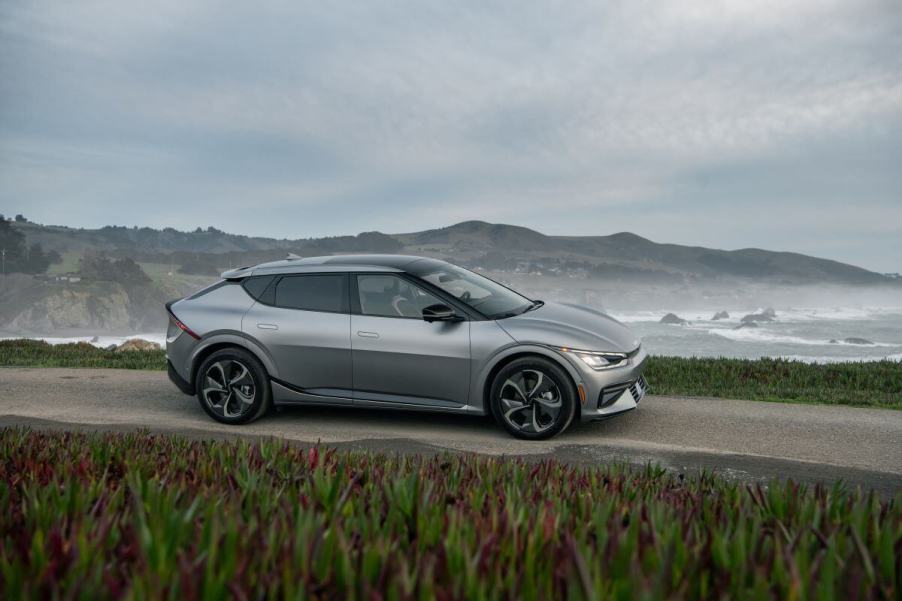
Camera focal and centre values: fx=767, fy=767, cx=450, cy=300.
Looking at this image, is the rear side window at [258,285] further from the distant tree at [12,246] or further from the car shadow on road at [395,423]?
the distant tree at [12,246]

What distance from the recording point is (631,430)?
25.0 feet

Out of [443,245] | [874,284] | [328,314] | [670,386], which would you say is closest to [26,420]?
[328,314]

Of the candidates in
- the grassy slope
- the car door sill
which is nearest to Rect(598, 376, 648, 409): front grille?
the car door sill

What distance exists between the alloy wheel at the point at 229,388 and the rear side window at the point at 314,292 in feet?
2.69

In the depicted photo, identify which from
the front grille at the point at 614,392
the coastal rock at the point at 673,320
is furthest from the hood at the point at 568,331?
the coastal rock at the point at 673,320

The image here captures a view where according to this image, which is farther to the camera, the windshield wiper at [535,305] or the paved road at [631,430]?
the windshield wiper at [535,305]

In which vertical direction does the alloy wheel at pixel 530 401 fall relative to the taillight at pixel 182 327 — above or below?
below

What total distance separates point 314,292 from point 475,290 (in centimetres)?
168

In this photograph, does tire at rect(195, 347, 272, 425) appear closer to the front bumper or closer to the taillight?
the taillight

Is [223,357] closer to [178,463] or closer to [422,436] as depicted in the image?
[422,436]

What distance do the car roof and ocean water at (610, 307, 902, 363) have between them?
4275 centimetres

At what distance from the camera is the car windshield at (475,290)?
764 cm

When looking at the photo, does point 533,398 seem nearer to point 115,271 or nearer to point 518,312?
point 518,312

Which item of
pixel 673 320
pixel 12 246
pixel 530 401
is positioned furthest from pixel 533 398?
pixel 12 246
